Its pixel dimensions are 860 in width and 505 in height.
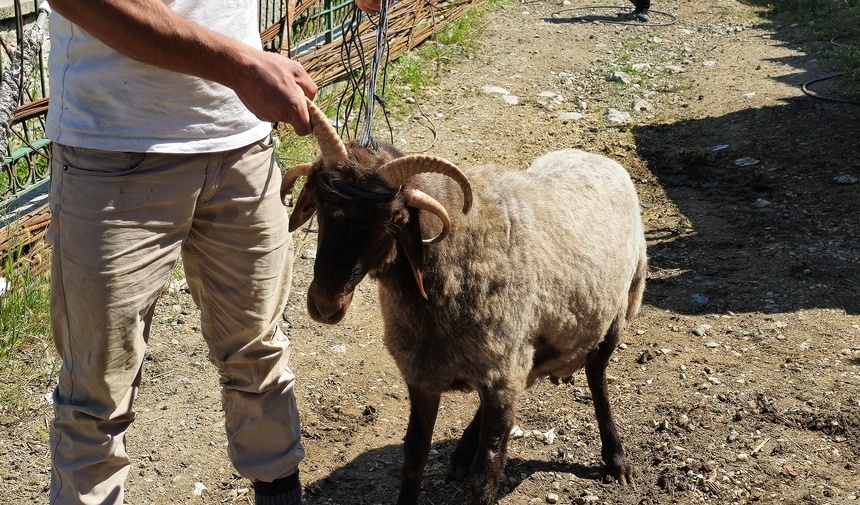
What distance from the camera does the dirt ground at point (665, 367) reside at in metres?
4.20

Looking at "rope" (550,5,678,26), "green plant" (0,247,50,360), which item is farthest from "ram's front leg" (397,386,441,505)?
"rope" (550,5,678,26)

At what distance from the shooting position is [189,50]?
2457mm

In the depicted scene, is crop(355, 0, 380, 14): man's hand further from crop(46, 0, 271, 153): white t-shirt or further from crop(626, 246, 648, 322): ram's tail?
crop(626, 246, 648, 322): ram's tail

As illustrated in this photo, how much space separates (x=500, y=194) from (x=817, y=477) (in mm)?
2072

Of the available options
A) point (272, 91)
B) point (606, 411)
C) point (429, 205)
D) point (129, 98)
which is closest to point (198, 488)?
point (429, 205)

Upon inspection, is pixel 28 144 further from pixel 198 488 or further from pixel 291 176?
pixel 291 176

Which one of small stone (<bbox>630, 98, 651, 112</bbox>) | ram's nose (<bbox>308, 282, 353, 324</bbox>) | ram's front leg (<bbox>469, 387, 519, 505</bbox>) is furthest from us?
small stone (<bbox>630, 98, 651, 112</bbox>)

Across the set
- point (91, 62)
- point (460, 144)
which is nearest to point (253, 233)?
point (91, 62)

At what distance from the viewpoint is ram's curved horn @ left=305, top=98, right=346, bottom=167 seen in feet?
9.39

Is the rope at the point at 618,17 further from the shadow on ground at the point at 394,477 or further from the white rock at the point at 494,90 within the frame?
the shadow on ground at the point at 394,477

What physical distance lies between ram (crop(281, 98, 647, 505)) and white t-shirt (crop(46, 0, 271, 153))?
0.38 metres

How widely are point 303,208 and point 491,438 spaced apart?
1.24m

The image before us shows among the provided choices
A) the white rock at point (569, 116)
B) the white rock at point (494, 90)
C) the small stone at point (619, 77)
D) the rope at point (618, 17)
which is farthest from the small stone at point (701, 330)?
the rope at point (618, 17)

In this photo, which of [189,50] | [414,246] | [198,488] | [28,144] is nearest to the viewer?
[189,50]
